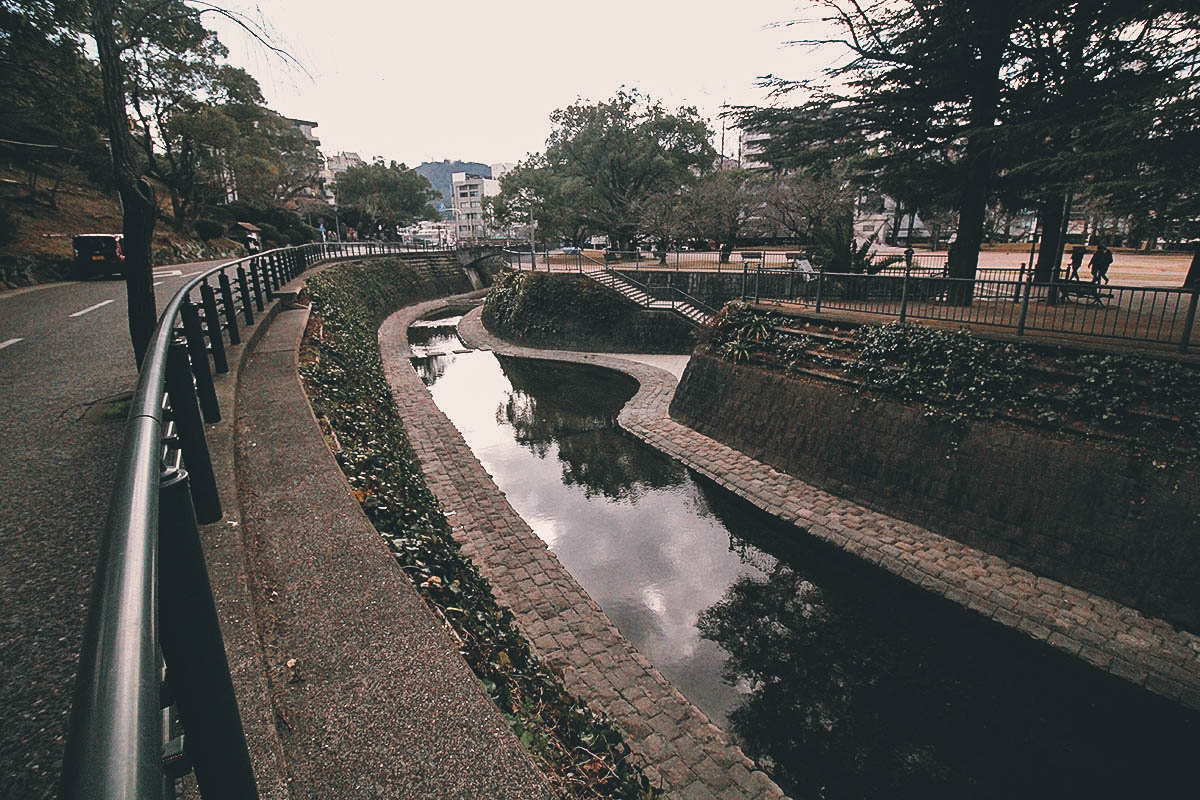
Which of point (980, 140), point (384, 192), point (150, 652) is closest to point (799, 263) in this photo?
point (980, 140)

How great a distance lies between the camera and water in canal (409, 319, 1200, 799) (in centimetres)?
549

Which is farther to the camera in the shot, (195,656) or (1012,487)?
(1012,487)

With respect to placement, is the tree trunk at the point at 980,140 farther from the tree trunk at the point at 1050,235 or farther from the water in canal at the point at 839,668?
the water in canal at the point at 839,668

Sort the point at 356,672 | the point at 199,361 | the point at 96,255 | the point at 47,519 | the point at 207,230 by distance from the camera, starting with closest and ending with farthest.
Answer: the point at 356,672, the point at 47,519, the point at 199,361, the point at 96,255, the point at 207,230

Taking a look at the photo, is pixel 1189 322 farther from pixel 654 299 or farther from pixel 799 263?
pixel 799 263

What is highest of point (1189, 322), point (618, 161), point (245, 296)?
point (618, 161)

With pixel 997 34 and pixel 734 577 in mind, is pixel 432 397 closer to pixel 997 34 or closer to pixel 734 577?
pixel 734 577

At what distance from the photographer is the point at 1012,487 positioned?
26.8 ft

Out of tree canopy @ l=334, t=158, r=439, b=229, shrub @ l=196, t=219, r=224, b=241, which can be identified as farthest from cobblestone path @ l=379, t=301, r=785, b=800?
tree canopy @ l=334, t=158, r=439, b=229

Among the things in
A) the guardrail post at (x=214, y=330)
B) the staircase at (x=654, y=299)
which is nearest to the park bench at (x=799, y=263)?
the staircase at (x=654, y=299)

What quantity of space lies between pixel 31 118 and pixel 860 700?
58.3 ft

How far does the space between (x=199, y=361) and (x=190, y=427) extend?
77.4 inches

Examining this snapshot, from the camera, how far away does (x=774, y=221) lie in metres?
37.3

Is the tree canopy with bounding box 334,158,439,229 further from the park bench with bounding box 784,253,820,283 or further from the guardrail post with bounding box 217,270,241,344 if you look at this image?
the guardrail post with bounding box 217,270,241,344
